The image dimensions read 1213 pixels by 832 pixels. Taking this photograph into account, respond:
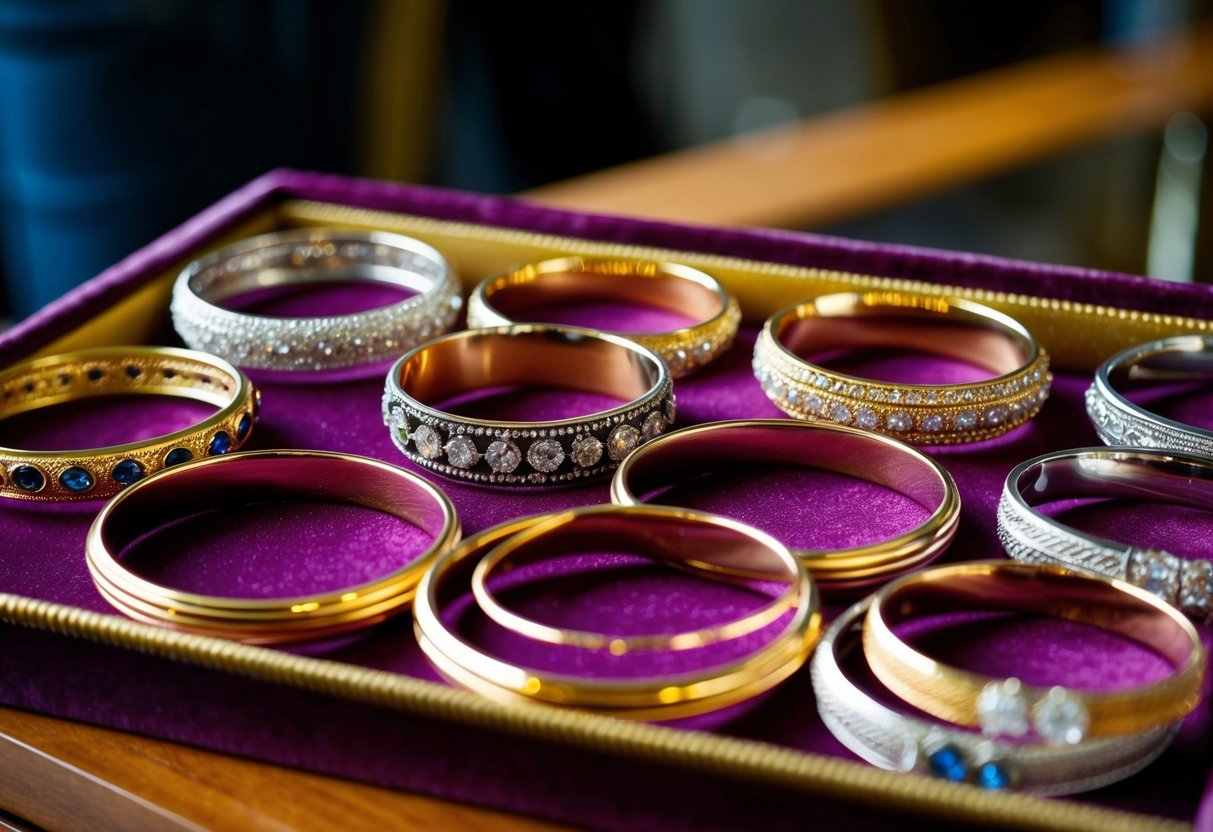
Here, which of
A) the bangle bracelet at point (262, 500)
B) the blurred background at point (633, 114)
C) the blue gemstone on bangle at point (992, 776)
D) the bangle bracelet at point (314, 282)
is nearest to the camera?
→ the blue gemstone on bangle at point (992, 776)

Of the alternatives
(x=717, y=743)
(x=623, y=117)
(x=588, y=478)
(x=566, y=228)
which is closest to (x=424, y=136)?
(x=623, y=117)

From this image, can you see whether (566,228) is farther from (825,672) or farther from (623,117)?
(623,117)

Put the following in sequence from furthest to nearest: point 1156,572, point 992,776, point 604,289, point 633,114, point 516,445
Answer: point 633,114
point 604,289
point 516,445
point 1156,572
point 992,776

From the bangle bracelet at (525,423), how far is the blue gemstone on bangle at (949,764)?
340 mm

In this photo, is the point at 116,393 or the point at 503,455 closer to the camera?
the point at 503,455

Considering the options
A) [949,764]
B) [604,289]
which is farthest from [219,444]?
[949,764]

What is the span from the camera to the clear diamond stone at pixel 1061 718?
629mm

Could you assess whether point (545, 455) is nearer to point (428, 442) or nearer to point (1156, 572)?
point (428, 442)

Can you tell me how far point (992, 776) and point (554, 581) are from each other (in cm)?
30

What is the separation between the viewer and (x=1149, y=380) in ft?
3.41

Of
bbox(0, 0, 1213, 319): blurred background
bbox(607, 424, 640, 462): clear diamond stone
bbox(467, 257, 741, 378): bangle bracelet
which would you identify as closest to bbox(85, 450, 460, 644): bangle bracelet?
bbox(607, 424, 640, 462): clear diamond stone

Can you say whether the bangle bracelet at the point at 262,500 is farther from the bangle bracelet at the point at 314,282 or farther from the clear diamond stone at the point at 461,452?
the bangle bracelet at the point at 314,282

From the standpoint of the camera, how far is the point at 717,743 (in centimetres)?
62

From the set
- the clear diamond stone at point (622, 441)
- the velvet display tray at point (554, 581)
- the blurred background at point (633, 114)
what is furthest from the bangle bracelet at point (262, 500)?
the blurred background at point (633, 114)
